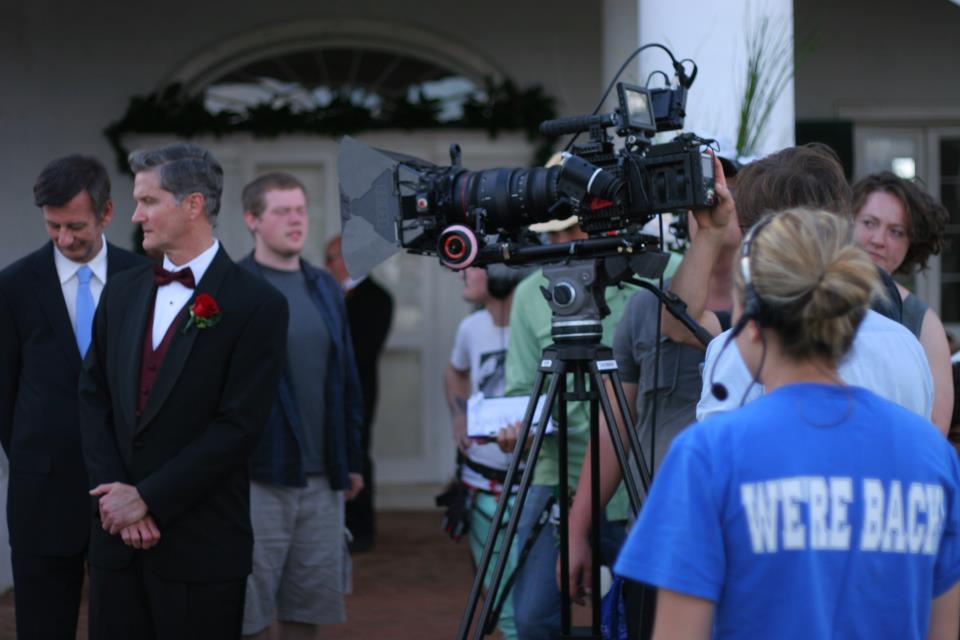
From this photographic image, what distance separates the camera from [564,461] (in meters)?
2.95

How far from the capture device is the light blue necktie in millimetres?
3908

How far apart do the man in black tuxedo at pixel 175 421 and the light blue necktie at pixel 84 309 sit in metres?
0.40

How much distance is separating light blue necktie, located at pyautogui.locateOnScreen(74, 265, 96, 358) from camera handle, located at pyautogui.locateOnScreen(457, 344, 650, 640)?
5.49 feet

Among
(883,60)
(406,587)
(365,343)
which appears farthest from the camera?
(883,60)

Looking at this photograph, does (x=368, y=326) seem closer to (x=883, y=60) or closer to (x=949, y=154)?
(x=883, y=60)

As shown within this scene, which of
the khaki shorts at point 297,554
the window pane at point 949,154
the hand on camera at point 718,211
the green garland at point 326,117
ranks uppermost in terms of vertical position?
the green garland at point 326,117

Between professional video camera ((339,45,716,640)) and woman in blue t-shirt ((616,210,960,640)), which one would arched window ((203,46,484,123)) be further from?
woman in blue t-shirt ((616,210,960,640))

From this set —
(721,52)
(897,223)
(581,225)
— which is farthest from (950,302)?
(581,225)

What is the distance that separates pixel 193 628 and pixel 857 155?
6.69m

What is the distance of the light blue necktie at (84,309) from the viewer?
3908mm

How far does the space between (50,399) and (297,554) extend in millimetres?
1111

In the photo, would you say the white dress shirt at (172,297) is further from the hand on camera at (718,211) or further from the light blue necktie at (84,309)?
the hand on camera at (718,211)

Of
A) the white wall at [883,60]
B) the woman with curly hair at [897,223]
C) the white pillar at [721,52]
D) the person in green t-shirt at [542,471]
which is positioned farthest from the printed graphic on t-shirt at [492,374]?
the white wall at [883,60]

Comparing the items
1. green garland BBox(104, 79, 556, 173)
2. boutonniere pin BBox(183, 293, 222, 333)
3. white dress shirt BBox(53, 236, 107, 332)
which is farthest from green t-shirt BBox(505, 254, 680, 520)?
green garland BBox(104, 79, 556, 173)
